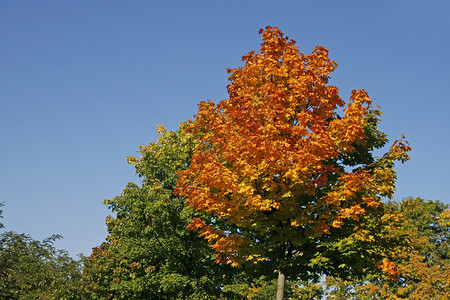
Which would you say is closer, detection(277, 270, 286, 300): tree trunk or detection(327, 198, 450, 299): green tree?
detection(277, 270, 286, 300): tree trunk

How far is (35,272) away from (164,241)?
739 cm

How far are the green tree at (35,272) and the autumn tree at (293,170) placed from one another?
8.69m

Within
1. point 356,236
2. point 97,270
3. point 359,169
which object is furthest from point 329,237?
point 97,270

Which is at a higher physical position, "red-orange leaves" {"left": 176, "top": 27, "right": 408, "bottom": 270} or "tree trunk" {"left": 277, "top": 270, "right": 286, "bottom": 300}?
"red-orange leaves" {"left": 176, "top": 27, "right": 408, "bottom": 270}

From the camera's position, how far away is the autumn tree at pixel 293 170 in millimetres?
15938

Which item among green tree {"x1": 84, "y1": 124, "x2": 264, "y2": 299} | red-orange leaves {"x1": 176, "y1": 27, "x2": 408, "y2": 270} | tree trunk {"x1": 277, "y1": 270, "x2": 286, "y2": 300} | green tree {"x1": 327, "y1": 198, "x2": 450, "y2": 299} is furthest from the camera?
green tree {"x1": 327, "y1": 198, "x2": 450, "y2": 299}

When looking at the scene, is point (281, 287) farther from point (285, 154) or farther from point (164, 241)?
point (164, 241)

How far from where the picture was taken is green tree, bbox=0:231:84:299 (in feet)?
66.2

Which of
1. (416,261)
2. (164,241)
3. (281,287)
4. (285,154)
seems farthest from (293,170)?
(416,261)

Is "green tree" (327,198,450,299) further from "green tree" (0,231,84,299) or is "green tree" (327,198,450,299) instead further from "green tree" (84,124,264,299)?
"green tree" (0,231,84,299)

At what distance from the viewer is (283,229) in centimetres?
1736

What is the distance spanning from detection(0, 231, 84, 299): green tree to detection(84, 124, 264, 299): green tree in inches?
82.8

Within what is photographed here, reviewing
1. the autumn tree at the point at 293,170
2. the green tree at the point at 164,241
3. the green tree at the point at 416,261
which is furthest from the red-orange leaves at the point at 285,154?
the green tree at the point at 416,261

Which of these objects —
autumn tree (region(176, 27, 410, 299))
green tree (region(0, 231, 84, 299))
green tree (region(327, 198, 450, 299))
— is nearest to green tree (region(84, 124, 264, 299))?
green tree (region(0, 231, 84, 299))
